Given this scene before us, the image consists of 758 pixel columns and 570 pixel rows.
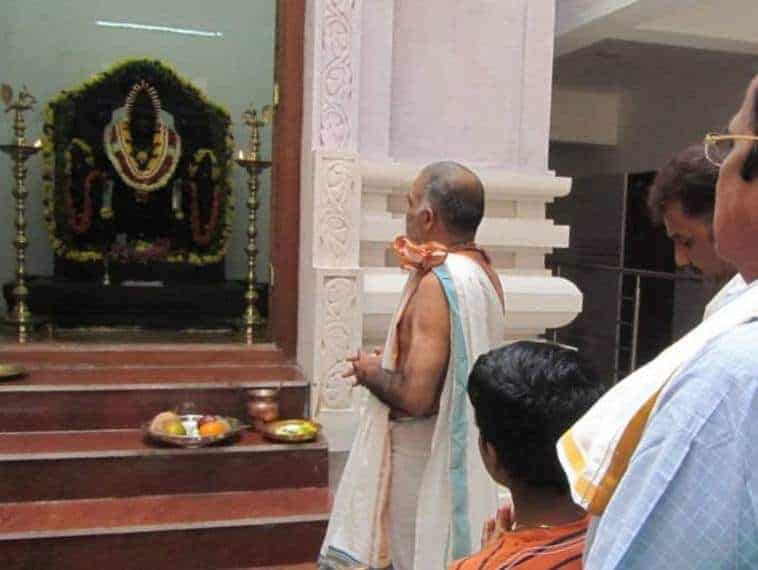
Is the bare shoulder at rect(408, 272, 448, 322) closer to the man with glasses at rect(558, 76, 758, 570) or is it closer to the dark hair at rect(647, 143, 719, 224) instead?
the dark hair at rect(647, 143, 719, 224)

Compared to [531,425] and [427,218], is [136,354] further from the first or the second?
[531,425]

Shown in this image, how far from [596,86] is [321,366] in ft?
14.9

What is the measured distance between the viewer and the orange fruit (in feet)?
9.31

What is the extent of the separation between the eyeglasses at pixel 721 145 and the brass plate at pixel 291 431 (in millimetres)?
2344

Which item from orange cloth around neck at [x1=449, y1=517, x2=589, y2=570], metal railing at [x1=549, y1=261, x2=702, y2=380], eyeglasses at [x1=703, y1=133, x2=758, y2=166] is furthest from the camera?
metal railing at [x1=549, y1=261, x2=702, y2=380]

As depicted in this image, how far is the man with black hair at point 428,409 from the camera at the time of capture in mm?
1874

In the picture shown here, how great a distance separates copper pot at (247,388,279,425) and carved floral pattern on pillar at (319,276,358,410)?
7.7 inches

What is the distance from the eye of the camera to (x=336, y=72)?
3.03 metres

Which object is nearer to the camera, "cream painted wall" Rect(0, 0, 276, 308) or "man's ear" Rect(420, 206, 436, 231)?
"man's ear" Rect(420, 206, 436, 231)

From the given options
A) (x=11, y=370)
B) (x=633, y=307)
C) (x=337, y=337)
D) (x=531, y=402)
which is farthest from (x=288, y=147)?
(x=633, y=307)

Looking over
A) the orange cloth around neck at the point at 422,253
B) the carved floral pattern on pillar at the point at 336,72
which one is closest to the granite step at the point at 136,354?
the carved floral pattern on pillar at the point at 336,72

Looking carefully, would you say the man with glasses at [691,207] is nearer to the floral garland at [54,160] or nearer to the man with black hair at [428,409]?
the man with black hair at [428,409]

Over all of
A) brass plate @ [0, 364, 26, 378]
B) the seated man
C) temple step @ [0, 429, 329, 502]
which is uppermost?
the seated man

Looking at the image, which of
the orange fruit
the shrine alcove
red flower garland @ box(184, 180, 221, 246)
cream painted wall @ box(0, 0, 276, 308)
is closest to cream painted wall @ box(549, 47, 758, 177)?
cream painted wall @ box(0, 0, 276, 308)
